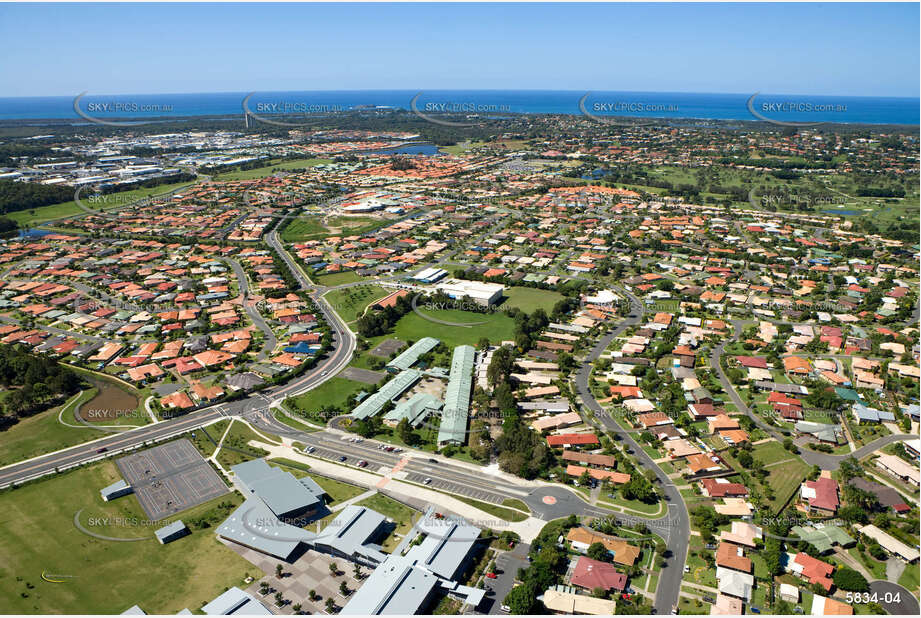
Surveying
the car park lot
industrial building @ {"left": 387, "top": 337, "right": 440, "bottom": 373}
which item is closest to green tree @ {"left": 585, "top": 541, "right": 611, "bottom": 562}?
the car park lot

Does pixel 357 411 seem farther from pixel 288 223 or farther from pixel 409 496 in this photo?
pixel 288 223

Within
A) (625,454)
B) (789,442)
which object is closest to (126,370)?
(625,454)

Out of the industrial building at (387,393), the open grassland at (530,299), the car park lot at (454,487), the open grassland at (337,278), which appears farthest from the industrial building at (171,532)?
the open grassland at (337,278)

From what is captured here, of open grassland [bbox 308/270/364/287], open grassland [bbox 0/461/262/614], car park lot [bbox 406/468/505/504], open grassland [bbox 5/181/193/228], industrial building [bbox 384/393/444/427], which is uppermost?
open grassland [bbox 5/181/193/228]

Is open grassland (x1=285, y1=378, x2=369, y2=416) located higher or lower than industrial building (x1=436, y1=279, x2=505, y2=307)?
lower

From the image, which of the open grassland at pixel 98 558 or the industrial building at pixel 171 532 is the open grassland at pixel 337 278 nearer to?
the open grassland at pixel 98 558

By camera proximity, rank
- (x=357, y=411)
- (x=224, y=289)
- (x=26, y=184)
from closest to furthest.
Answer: (x=357, y=411) → (x=224, y=289) → (x=26, y=184)

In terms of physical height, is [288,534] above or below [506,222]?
below

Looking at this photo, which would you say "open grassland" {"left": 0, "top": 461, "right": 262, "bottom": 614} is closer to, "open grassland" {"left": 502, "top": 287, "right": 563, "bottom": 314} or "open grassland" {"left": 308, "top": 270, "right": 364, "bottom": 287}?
"open grassland" {"left": 502, "top": 287, "right": 563, "bottom": 314}
